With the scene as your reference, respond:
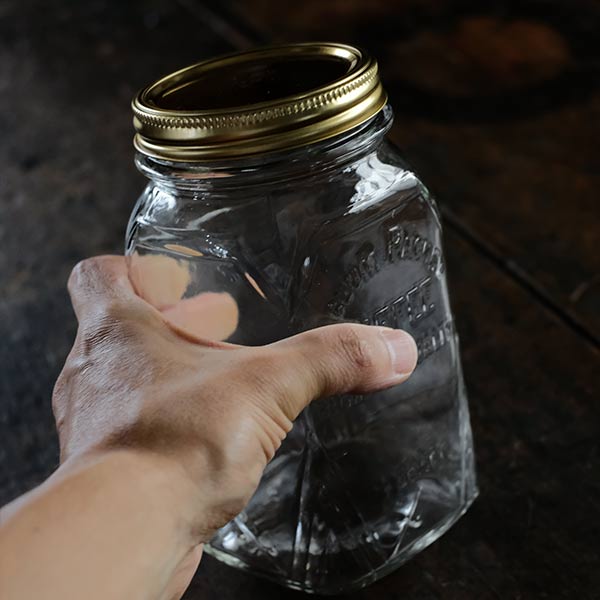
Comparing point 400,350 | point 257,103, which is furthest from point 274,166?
point 400,350

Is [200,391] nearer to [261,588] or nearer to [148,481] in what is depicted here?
[148,481]

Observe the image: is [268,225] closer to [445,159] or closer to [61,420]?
[61,420]

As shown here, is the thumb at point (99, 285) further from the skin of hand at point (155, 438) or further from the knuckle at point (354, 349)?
the knuckle at point (354, 349)

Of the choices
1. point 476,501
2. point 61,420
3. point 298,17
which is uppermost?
point 61,420

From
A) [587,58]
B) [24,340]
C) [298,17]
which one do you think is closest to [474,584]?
[24,340]

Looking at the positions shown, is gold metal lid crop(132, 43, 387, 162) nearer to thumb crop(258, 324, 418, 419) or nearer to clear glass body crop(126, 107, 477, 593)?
clear glass body crop(126, 107, 477, 593)

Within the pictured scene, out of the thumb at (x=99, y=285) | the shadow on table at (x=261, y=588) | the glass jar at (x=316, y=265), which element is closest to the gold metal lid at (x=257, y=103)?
the glass jar at (x=316, y=265)

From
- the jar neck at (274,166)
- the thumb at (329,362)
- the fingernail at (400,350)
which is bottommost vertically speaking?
the fingernail at (400,350)
